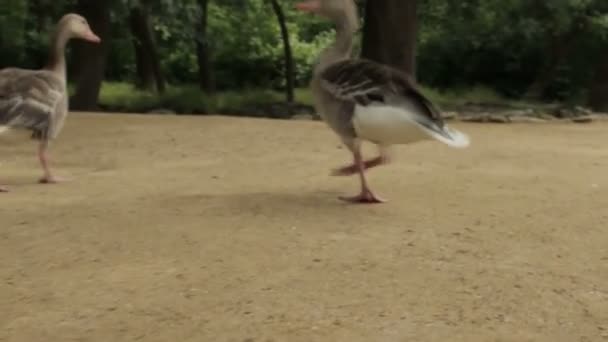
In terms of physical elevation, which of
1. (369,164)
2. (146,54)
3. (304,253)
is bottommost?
(146,54)

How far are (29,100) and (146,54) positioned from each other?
57.7ft

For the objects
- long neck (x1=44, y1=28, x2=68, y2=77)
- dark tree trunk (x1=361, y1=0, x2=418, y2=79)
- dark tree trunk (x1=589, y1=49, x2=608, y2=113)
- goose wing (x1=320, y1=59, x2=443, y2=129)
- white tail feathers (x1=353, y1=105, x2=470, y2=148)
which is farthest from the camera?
dark tree trunk (x1=589, y1=49, x2=608, y2=113)

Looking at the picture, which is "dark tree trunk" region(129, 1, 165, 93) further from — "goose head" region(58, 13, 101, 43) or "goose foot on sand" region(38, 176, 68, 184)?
"goose foot on sand" region(38, 176, 68, 184)

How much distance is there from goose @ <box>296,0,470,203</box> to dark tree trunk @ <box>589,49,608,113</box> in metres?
14.1

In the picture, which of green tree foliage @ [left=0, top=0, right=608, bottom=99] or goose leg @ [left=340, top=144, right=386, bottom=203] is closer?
goose leg @ [left=340, top=144, right=386, bottom=203]

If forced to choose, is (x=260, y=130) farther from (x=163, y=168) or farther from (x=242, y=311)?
(x=242, y=311)

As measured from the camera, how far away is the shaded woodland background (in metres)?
17.4

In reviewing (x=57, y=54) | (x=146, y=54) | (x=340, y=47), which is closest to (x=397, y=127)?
(x=340, y=47)

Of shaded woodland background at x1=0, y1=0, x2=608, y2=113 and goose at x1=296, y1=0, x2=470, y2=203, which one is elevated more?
goose at x1=296, y1=0, x2=470, y2=203

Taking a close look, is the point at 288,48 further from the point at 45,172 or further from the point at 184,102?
the point at 45,172

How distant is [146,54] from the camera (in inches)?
974

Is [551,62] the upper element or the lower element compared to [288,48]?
lower

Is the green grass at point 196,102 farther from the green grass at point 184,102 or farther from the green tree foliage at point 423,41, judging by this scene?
the green tree foliage at point 423,41

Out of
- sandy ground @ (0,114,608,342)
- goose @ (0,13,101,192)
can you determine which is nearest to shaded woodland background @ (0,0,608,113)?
sandy ground @ (0,114,608,342)
